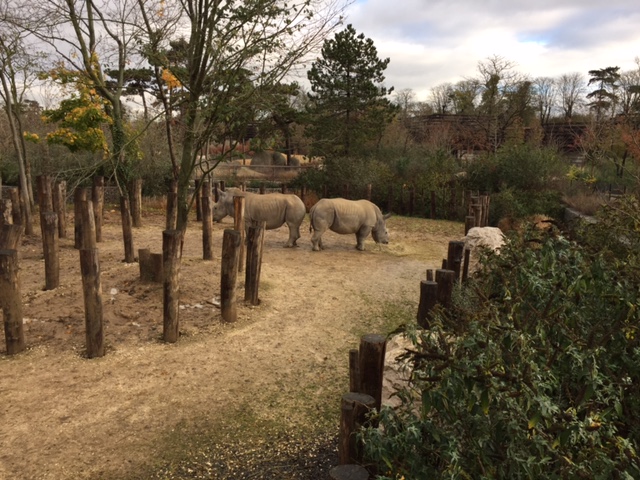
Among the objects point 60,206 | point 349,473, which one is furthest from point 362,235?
point 349,473

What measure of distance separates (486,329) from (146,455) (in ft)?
10.5

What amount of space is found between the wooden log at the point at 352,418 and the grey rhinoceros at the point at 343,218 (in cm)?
886

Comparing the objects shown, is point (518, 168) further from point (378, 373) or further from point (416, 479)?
point (416, 479)

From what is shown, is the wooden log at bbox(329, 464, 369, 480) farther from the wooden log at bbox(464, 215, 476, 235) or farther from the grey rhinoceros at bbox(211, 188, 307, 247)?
the wooden log at bbox(464, 215, 476, 235)

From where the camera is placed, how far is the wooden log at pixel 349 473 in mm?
2754

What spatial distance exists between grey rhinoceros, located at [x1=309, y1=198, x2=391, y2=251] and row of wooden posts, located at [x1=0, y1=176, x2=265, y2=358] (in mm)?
2591

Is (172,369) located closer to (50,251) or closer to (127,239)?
(50,251)

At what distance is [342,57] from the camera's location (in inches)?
914

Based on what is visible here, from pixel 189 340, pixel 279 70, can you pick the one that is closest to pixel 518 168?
pixel 279 70

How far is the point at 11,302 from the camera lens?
5852mm

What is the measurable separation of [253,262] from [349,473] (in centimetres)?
530

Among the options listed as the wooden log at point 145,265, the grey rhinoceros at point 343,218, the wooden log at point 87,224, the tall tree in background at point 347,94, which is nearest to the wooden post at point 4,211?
the wooden log at point 87,224

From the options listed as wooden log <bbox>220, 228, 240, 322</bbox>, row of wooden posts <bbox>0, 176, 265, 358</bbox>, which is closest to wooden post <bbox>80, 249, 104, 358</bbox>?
row of wooden posts <bbox>0, 176, 265, 358</bbox>

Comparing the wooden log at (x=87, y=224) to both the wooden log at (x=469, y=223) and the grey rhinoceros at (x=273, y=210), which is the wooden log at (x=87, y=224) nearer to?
the grey rhinoceros at (x=273, y=210)
